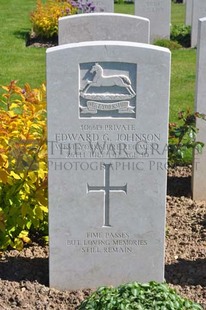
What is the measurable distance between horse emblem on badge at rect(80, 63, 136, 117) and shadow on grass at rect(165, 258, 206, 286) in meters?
1.23

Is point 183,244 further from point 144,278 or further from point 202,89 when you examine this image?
point 202,89

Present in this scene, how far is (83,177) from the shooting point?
4.33 metres

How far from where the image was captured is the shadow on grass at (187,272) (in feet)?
15.3

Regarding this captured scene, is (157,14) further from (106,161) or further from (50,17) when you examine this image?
(106,161)

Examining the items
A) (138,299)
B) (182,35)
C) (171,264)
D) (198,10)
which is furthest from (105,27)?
(182,35)

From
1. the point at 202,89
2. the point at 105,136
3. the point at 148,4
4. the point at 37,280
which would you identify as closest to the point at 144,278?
the point at 37,280

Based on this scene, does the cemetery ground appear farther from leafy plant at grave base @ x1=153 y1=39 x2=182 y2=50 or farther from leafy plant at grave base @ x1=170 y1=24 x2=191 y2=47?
leafy plant at grave base @ x1=170 y1=24 x2=191 y2=47

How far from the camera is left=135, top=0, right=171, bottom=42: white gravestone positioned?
44.1ft

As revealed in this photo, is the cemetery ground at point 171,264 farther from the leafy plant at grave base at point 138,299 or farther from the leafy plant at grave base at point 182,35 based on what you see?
the leafy plant at grave base at point 182,35

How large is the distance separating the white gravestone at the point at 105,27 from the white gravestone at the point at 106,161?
1.74m

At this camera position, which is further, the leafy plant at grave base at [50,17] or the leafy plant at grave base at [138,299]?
the leafy plant at grave base at [50,17]

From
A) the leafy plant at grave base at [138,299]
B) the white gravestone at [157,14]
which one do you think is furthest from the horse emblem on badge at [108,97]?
the white gravestone at [157,14]

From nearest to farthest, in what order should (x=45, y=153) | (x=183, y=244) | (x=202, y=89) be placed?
(x=45, y=153), (x=183, y=244), (x=202, y=89)

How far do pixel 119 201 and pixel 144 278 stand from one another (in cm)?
56
